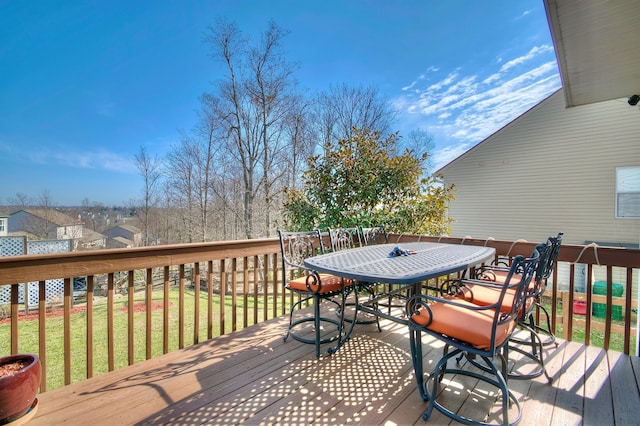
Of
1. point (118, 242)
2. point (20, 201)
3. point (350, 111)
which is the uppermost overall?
point (350, 111)

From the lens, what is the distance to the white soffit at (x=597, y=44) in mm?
2031

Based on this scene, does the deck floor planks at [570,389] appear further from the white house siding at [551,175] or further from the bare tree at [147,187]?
the bare tree at [147,187]

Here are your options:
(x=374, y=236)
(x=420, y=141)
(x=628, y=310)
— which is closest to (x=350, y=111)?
(x=420, y=141)

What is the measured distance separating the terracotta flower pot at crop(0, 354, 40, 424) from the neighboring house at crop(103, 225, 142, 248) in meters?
12.3

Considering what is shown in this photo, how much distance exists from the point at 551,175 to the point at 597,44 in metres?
6.40

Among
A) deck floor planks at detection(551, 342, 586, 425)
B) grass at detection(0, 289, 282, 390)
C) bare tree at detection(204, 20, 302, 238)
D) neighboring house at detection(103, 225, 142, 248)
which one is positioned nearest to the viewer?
deck floor planks at detection(551, 342, 586, 425)

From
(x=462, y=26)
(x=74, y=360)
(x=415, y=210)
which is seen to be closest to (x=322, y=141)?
(x=462, y=26)

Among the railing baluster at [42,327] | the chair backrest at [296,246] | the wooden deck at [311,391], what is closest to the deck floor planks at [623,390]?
the wooden deck at [311,391]

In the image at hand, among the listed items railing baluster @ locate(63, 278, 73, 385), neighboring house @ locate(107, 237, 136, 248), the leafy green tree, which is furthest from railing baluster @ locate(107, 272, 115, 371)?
neighboring house @ locate(107, 237, 136, 248)

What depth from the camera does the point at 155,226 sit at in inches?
563

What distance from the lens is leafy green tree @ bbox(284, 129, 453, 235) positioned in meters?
4.44

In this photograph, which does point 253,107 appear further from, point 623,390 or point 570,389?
point 623,390

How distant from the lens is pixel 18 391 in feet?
4.94

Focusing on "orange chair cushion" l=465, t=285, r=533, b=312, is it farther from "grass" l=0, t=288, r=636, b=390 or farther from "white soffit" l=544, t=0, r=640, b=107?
"grass" l=0, t=288, r=636, b=390
